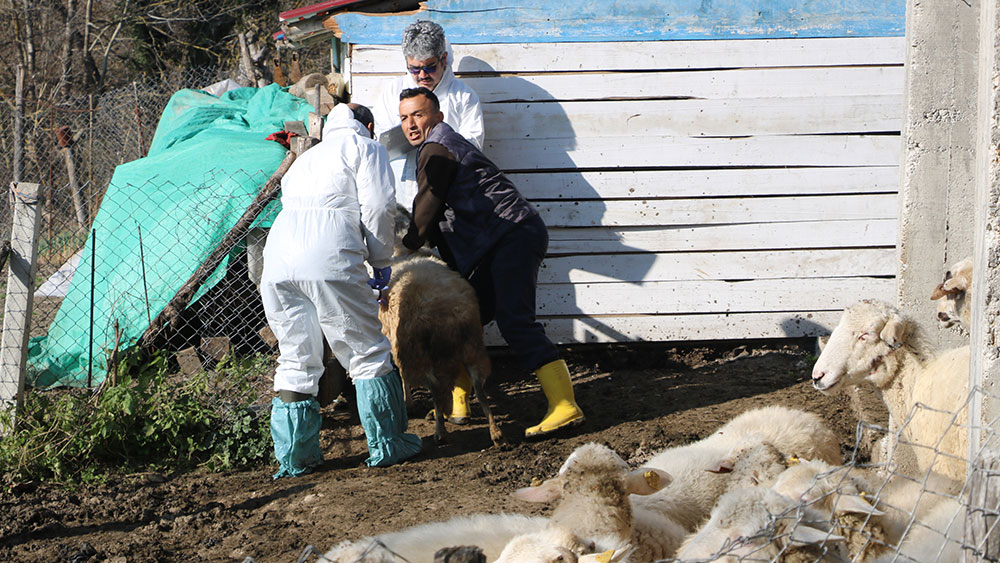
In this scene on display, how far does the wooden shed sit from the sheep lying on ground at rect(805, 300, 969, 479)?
2.40 m

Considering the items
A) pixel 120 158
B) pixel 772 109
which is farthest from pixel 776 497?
pixel 120 158

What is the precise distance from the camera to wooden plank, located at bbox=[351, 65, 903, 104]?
7020 mm

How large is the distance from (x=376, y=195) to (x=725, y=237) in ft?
10.3

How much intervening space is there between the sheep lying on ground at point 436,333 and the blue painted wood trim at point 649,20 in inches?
84.0

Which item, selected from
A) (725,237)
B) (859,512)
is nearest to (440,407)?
(725,237)

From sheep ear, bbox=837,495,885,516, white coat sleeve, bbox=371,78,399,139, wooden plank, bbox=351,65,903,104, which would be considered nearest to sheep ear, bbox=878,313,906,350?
sheep ear, bbox=837,495,885,516

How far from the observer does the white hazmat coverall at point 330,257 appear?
5.14m

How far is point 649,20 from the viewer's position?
699cm

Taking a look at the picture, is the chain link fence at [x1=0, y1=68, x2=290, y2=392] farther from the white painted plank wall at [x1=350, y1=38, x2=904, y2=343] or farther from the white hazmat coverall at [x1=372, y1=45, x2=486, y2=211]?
the white painted plank wall at [x1=350, y1=38, x2=904, y2=343]

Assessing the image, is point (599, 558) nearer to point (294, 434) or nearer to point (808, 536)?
point (808, 536)

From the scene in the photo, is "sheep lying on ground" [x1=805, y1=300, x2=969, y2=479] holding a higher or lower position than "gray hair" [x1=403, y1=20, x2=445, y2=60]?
lower

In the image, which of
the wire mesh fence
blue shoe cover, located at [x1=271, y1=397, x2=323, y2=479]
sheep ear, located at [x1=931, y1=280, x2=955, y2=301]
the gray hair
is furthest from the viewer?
the gray hair

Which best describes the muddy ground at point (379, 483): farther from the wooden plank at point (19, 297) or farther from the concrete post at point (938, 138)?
the concrete post at point (938, 138)

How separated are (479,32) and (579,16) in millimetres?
759
